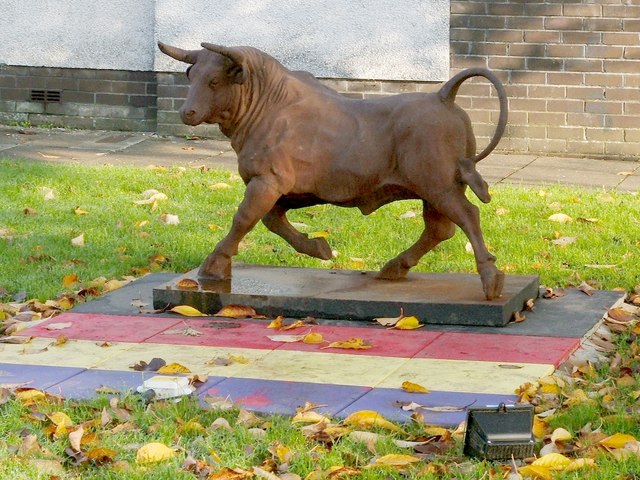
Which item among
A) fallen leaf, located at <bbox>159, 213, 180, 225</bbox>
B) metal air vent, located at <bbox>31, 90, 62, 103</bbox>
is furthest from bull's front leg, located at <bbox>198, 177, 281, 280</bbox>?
metal air vent, located at <bbox>31, 90, 62, 103</bbox>

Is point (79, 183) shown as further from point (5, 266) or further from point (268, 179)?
point (268, 179)

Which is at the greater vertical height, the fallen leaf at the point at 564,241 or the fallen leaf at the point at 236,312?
the fallen leaf at the point at 564,241

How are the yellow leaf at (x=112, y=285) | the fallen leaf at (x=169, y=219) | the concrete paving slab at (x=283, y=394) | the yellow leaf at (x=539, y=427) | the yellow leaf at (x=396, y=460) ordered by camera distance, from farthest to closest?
the fallen leaf at (x=169, y=219)
the yellow leaf at (x=112, y=285)
the concrete paving slab at (x=283, y=394)
the yellow leaf at (x=539, y=427)
the yellow leaf at (x=396, y=460)

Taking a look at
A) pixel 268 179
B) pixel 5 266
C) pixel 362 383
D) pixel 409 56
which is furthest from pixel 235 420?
pixel 409 56

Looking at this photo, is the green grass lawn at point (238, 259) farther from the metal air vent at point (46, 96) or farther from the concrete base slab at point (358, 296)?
the metal air vent at point (46, 96)

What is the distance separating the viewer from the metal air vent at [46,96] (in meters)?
13.6

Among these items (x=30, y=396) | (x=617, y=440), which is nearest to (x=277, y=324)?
(x=30, y=396)

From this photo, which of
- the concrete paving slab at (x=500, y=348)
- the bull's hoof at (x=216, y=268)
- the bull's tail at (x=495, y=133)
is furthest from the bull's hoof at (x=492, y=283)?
→ the bull's hoof at (x=216, y=268)

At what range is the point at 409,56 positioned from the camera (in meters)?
12.4

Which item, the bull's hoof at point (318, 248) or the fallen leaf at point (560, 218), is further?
the fallen leaf at point (560, 218)

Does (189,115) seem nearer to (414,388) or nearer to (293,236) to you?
(293,236)

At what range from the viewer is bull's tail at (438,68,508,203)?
644cm

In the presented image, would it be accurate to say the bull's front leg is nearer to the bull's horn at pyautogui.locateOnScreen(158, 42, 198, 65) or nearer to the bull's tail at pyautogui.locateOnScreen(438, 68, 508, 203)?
the bull's horn at pyautogui.locateOnScreen(158, 42, 198, 65)

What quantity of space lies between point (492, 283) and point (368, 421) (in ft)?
5.87
